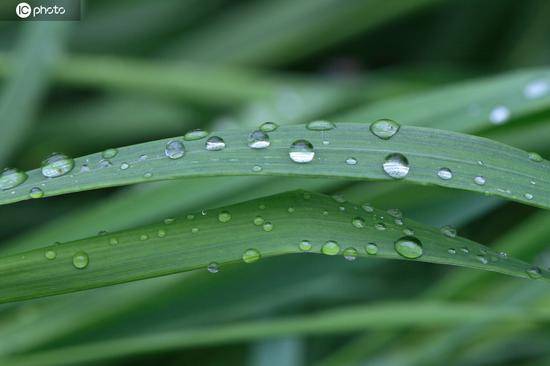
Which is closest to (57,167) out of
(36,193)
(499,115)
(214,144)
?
(36,193)

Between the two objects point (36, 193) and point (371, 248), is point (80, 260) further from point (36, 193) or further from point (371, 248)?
point (371, 248)

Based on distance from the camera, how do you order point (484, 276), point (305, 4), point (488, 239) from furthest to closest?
point (305, 4)
point (488, 239)
point (484, 276)

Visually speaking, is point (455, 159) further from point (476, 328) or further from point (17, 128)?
point (17, 128)

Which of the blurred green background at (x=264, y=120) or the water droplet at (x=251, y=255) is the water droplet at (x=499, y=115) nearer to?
the blurred green background at (x=264, y=120)

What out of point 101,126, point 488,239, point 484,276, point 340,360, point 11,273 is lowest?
point 11,273

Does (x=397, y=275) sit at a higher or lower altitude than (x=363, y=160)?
higher

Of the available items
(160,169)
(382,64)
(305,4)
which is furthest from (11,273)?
(382,64)
